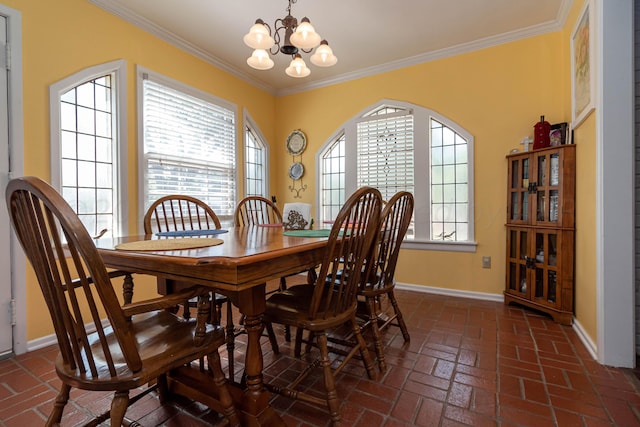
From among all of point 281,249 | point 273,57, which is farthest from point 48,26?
point 281,249

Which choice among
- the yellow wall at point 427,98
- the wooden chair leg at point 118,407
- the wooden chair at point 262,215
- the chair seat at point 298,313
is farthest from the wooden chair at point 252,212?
the wooden chair leg at point 118,407

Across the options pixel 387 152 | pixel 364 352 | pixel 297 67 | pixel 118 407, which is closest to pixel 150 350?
pixel 118 407

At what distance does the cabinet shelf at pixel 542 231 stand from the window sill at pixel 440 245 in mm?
360

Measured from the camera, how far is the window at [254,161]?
4043 millimetres

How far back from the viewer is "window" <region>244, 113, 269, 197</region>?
13.3 ft

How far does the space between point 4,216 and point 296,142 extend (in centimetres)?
311

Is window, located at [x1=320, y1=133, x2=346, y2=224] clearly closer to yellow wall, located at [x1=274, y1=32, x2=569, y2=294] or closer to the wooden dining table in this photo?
yellow wall, located at [x1=274, y1=32, x2=569, y2=294]

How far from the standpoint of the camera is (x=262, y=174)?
4.37 m

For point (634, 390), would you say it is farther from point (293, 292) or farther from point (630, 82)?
point (293, 292)

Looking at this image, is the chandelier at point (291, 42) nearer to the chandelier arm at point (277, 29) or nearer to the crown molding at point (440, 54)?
the chandelier arm at point (277, 29)

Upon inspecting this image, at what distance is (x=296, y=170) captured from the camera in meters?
4.34

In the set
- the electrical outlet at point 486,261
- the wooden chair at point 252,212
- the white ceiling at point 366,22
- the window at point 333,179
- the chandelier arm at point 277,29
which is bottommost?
the electrical outlet at point 486,261

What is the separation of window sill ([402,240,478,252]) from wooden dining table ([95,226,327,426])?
7.73 ft

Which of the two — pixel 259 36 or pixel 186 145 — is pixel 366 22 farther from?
pixel 186 145
